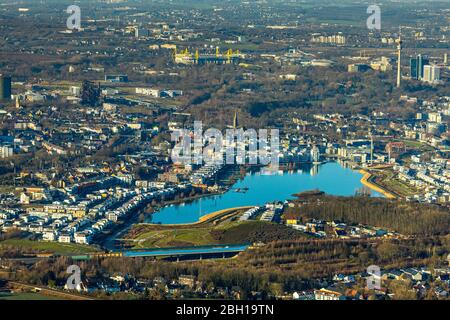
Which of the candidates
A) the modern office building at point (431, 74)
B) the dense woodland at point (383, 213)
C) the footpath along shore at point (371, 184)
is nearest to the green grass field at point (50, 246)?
the dense woodland at point (383, 213)

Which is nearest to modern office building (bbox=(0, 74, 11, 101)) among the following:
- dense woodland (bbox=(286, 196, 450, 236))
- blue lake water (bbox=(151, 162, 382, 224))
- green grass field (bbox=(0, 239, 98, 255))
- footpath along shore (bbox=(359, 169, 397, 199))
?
blue lake water (bbox=(151, 162, 382, 224))

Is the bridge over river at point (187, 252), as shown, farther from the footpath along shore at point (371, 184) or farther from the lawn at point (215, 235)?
the footpath along shore at point (371, 184)

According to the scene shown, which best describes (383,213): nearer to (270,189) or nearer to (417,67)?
(270,189)

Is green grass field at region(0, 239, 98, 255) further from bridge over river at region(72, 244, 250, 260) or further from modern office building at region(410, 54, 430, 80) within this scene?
modern office building at region(410, 54, 430, 80)

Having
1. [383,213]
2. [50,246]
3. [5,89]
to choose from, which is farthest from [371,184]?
[5,89]

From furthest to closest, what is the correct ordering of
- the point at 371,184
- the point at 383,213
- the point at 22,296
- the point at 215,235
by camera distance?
the point at 371,184 < the point at 383,213 < the point at 215,235 < the point at 22,296

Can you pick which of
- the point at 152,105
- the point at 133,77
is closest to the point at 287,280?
the point at 152,105
